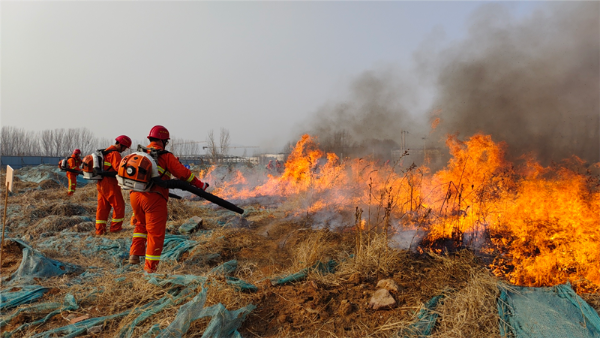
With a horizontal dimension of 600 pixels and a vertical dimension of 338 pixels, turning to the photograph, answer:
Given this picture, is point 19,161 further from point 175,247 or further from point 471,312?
point 471,312

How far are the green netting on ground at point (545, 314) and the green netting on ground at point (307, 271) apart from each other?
1.99 m

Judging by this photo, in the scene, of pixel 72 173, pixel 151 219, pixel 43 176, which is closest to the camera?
pixel 151 219

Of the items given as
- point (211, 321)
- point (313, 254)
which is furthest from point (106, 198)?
point (211, 321)

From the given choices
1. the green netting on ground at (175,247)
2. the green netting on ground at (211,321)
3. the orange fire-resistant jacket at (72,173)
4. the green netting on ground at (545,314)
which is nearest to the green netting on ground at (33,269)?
the green netting on ground at (175,247)

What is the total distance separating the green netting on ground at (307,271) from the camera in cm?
372

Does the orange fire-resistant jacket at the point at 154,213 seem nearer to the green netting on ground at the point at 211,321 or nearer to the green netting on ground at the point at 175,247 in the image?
the green netting on ground at the point at 175,247

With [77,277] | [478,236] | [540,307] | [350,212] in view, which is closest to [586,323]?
[540,307]

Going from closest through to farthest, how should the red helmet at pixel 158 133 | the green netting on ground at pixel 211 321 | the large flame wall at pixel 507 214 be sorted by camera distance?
the green netting on ground at pixel 211 321, the large flame wall at pixel 507 214, the red helmet at pixel 158 133

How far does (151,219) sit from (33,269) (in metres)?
1.52

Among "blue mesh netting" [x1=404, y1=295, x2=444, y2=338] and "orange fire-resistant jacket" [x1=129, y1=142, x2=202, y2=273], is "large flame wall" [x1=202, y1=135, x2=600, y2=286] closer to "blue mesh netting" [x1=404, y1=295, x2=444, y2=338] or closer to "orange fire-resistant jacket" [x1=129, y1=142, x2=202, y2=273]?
"blue mesh netting" [x1=404, y1=295, x2=444, y2=338]

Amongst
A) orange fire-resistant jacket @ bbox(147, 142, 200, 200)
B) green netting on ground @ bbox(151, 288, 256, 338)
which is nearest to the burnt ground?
green netting on ground @ bbox(151, 288, 256, 338)

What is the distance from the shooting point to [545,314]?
2936 mm

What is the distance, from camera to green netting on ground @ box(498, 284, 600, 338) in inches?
107

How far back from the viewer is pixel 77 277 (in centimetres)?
420
